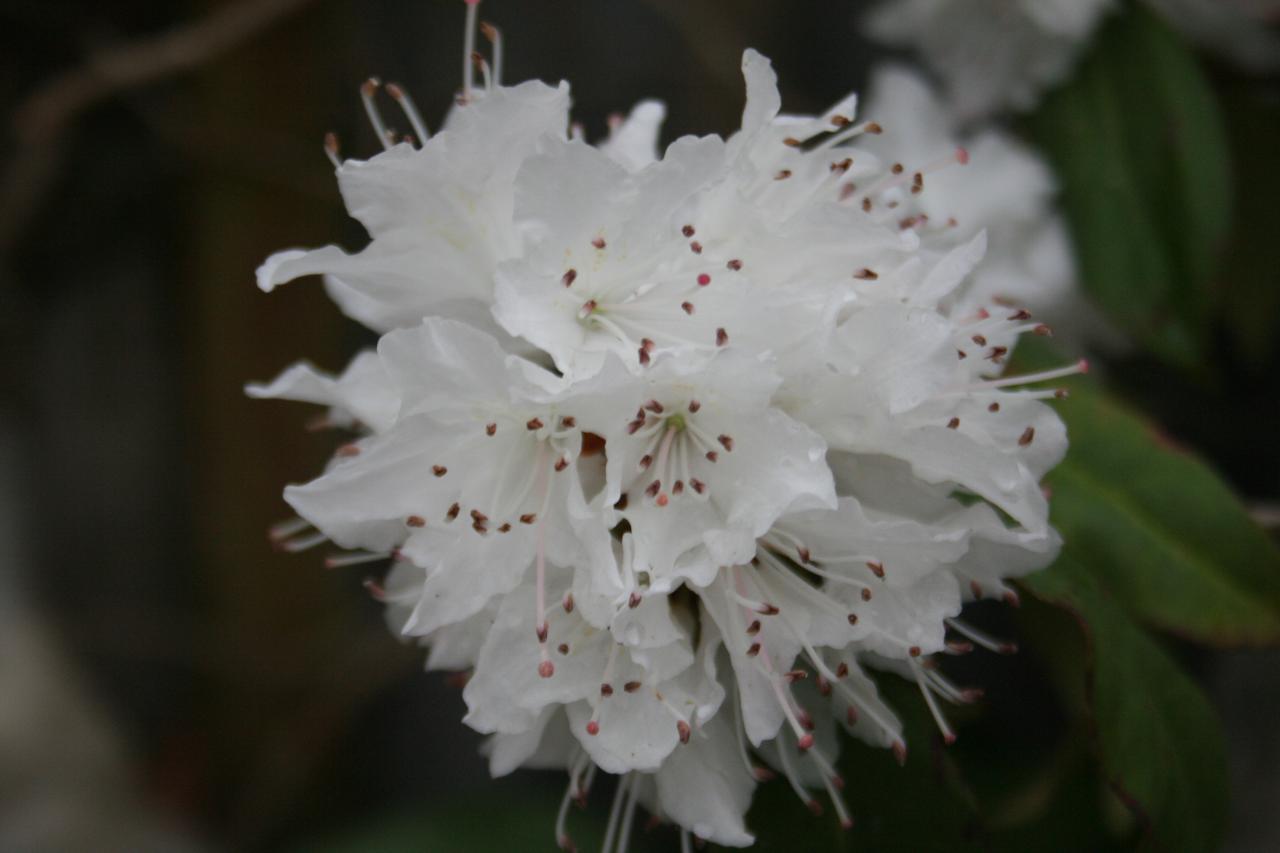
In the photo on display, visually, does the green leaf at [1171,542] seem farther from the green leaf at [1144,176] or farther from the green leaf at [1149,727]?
the green leaf at [1144,176]

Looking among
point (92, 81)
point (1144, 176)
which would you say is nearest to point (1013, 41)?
point (1144, 176)

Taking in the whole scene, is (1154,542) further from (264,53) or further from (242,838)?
(242,838)

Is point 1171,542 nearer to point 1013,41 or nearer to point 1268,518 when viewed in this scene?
point 1268,518

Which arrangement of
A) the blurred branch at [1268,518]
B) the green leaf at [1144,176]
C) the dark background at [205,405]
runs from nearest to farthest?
1. the blurred branch at [1268,518]
2. the green leaf at [1144,176]
3. the dark background at [205,405]

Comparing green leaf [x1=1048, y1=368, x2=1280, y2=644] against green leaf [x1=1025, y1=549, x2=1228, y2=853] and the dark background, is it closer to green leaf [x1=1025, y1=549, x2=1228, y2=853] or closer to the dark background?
green leaf [x1=1025, y1=549, x2=1228, y2=853]

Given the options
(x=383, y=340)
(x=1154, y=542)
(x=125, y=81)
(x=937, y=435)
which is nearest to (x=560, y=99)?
(x=383, y=340)

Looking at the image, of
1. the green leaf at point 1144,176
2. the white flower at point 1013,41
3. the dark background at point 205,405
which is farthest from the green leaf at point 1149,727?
the dark background at point 205,405

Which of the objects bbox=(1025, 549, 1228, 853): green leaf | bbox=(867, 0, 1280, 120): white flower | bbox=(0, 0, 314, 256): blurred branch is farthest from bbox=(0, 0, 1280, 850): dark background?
bbox=(1025, 549, 1228, 853): green leaf
